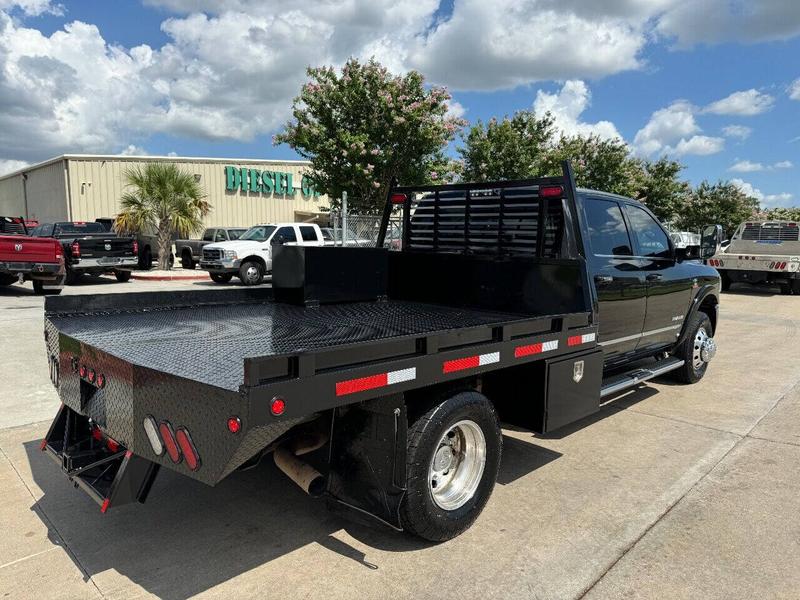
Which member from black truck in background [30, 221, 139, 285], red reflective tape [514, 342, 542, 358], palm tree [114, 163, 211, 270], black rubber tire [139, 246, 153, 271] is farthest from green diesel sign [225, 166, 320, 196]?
red reflective tape [514, 342, 542, 358]

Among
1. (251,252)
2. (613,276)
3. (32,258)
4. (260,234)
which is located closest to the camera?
(613,276)

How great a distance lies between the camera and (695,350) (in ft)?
21.8

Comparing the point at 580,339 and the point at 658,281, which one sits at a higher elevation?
the point at 658,281

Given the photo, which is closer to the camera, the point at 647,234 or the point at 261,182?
the point at 647,234

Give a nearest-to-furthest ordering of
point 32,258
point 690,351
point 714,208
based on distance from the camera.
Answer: point 690,351 → point 32,258 → point 714,208

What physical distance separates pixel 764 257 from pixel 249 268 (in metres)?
14.6

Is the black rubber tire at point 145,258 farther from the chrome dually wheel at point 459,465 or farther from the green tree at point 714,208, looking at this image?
the green tree at point 714,208

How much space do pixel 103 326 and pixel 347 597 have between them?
89.8 inches

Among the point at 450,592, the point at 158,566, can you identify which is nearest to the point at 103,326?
the point at 158,566

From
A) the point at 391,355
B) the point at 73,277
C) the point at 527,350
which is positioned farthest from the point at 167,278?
the point at 391,355

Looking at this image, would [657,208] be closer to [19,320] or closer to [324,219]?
[324,219]

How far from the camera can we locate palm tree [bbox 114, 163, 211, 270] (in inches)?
883

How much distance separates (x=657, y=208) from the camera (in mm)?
32938

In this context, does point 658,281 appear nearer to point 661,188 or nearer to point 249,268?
point 249,268
